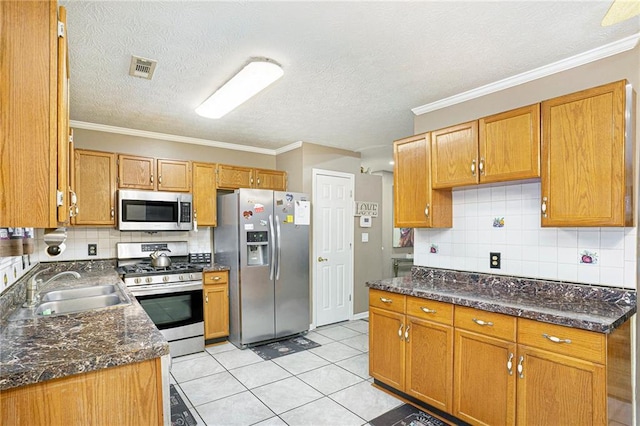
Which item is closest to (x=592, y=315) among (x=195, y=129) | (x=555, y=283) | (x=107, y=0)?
(x=555, y=283)

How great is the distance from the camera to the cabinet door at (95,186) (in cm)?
348

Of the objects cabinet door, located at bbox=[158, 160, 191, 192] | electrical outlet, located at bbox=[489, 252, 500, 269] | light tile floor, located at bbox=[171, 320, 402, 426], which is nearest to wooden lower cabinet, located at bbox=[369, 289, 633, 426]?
light tile floor, located at bbox=[171, 320, 402, 426]

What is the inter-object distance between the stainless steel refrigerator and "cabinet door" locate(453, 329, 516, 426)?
7.37 ft

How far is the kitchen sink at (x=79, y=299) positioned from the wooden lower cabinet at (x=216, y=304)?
125 centimetres

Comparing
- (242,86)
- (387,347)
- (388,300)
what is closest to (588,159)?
(388,300)

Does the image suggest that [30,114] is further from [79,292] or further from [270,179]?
[270,179]

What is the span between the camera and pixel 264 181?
4.63m

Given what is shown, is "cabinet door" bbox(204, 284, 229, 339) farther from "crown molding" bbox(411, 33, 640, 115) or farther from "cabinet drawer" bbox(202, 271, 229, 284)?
"crown molding" bbox(411, 33, 640, 115)

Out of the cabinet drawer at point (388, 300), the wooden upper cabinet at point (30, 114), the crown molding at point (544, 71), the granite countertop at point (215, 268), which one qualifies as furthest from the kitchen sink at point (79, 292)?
the crown molding at point (544, 71)

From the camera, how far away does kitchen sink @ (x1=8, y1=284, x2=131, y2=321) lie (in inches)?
83.9

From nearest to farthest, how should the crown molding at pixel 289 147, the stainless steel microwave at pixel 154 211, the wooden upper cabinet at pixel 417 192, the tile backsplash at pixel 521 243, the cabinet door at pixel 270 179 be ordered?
the tile backsplash at pixel 521 243, the wooden upper cabinet at pixel 417 192, the stainless steel microwave at pixel 154 211, the crown molding at pixel 289 147, the cabinet door at pixel 270 179

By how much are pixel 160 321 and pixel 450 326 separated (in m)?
2.79

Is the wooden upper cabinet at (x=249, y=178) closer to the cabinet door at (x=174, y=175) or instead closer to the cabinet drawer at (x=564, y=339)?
the cabinet door at (x=174, y=175)

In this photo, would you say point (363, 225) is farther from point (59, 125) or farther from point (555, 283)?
point (59, 125)
